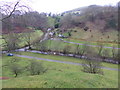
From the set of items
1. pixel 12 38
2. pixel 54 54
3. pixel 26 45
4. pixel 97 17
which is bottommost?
pixel 54 54

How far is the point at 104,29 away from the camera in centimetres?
5031

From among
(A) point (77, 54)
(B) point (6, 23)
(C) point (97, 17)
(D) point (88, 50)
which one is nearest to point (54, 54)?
(A) point (77, 54)

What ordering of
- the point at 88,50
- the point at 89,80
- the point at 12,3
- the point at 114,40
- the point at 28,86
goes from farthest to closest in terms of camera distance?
the point at 114,40 → the point at 88,50 → the point at 89,80 → the point at 28,86 → the point at 12,3

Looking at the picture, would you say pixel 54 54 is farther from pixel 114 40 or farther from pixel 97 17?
pixel 97 17

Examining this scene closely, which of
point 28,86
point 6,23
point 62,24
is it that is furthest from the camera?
point 62,24

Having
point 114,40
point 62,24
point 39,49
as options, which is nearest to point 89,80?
point 39,49

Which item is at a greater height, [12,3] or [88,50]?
[12,3]

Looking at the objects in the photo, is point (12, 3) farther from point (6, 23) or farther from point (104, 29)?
point (104, 29)

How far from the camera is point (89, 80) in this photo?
671 cm

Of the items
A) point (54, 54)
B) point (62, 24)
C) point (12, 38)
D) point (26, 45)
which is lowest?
point (54, 54)

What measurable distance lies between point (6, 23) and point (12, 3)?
1134mm

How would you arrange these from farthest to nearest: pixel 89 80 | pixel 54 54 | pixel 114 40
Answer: pixel 114 40
pixel 54 54
pixel 89 80

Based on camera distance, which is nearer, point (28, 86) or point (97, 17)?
point (28, 86)

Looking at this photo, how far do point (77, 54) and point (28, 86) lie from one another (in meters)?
21.8
